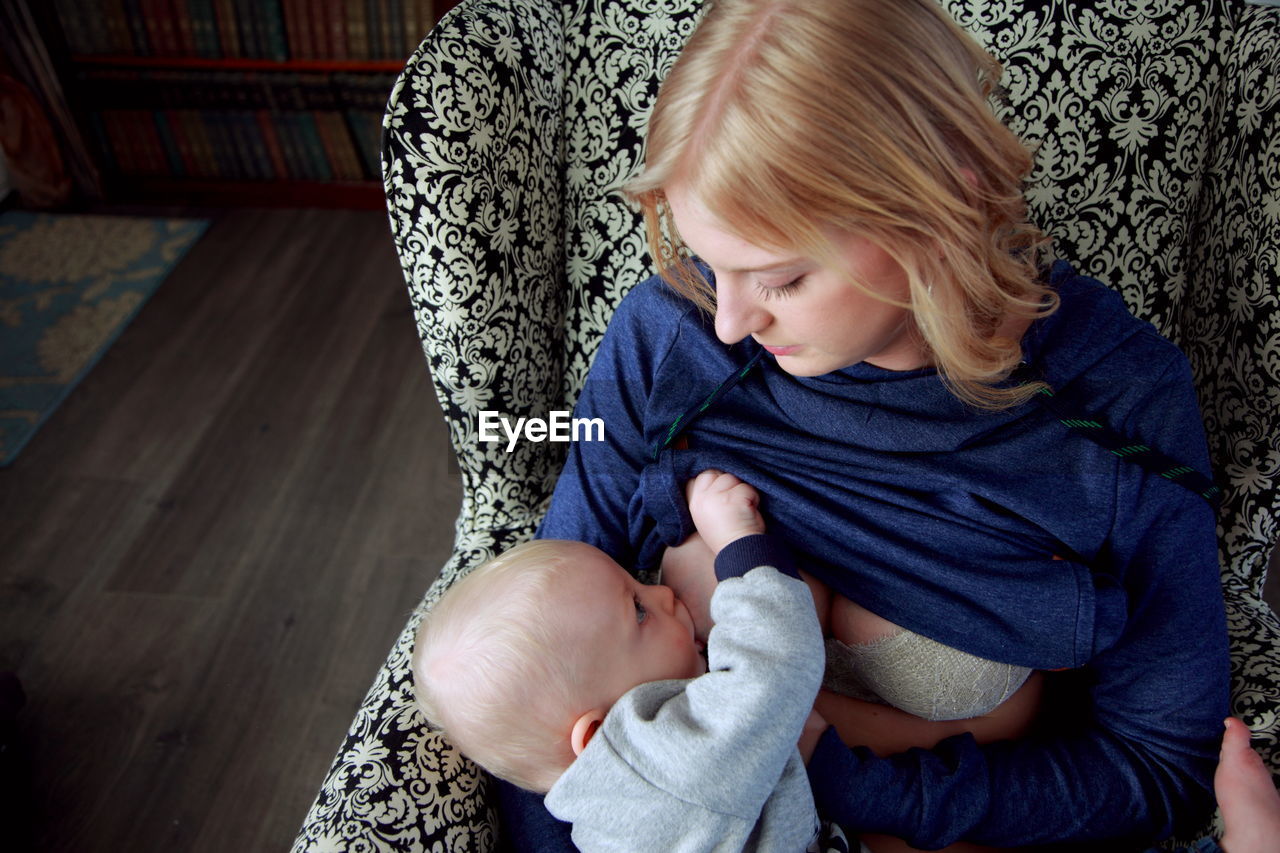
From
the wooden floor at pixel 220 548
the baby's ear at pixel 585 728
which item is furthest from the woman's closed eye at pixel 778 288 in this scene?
the wooden floor at pixel 220 548

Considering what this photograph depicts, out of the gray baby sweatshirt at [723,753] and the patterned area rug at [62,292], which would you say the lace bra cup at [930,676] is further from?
the patterned area rug at [62,292]

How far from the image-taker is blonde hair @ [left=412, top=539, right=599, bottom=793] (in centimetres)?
87

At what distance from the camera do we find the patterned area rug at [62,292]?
2.39 metres

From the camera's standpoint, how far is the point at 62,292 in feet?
8.81

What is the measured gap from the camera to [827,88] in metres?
0.72

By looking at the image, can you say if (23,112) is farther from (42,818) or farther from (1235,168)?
(1235,168)

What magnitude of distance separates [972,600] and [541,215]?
2.29ft

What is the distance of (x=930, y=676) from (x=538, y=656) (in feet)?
1.36

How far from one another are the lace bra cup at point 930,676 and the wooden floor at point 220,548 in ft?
3.67

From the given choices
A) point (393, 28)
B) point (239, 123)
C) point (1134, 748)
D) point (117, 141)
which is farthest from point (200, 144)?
point (1134, 748)

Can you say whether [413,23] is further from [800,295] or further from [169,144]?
[800,295]

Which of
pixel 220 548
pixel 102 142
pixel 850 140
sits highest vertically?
pixel 850 140

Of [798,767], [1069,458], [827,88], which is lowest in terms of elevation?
[798,767]

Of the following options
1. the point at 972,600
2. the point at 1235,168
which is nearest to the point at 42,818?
the point at 972,600
